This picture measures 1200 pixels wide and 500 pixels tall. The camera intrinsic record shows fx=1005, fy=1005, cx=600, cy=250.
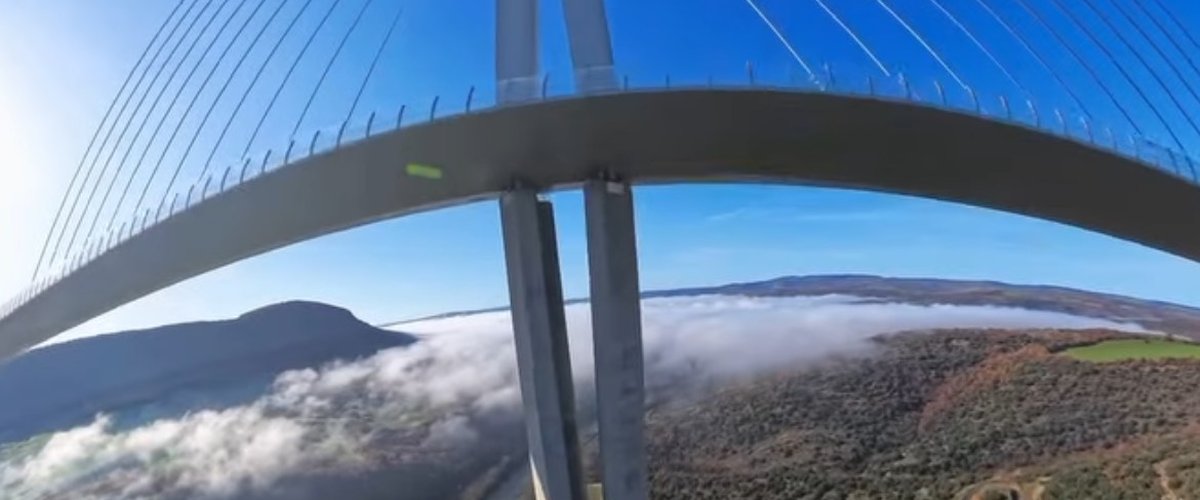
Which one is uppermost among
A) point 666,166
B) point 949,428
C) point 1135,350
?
point 666,166

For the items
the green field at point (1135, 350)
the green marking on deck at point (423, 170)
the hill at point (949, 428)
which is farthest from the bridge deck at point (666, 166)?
the green field at point (1135, 350)

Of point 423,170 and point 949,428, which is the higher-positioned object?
point 423,170

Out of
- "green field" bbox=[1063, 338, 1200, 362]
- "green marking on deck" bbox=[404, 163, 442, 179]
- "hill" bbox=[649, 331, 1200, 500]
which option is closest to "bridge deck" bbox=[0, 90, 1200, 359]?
"green marking on deck" bbox=[404, 163, 442, 179]

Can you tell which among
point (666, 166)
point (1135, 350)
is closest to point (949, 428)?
point (1135, 350)

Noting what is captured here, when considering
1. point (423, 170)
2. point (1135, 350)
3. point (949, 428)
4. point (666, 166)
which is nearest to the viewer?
point (423, 170)

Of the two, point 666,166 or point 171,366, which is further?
point 171,366

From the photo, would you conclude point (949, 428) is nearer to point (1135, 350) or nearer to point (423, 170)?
point (1135, 350)

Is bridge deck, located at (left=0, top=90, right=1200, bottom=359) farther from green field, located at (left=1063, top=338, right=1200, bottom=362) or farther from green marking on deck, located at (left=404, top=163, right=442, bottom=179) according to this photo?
green field, located at (left=1063, top=338, right=1200, bottom=362)
